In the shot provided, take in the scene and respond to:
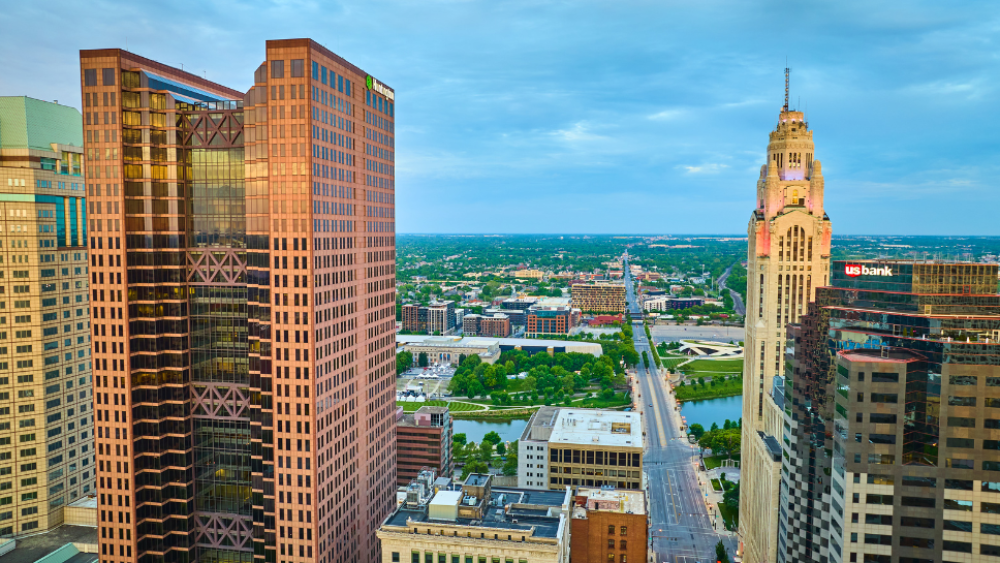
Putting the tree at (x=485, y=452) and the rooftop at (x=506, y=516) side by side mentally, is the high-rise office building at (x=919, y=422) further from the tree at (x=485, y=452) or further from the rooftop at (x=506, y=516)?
the tree at (x=485, y=452)

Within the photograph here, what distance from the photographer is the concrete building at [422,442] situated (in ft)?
478

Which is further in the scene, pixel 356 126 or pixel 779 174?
pixel 779 174

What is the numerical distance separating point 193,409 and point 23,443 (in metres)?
39.3

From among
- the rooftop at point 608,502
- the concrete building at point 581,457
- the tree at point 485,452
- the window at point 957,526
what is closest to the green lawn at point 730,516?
the concrete building at point 581,457

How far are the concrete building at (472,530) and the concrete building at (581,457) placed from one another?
44.6 m

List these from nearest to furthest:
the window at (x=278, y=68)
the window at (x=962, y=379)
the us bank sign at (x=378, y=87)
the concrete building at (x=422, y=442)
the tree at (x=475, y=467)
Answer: the window at (x=962, y=379)
the window at (x=278, y=68)
the us bank sign at (x=378, y=87)
the concrete building at (x=422, y=442)
the tree at (x=475, y=467)

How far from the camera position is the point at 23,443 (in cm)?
10994

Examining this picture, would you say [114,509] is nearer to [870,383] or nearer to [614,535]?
[614,535]

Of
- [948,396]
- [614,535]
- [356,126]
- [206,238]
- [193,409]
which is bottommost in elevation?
[614,535]

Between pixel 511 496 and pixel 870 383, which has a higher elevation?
pixel 870 383

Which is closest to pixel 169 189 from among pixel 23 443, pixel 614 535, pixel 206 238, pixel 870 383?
pixel 206 238

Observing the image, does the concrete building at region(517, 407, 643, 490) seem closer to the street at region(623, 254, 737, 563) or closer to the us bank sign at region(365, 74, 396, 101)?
the street at region(623, 254, 737, 563)

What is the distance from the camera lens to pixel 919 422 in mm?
65688

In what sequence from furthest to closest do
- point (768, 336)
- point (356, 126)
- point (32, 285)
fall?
1. point (768, 336)
2. point (32, 285)
3. point (356, 126)
